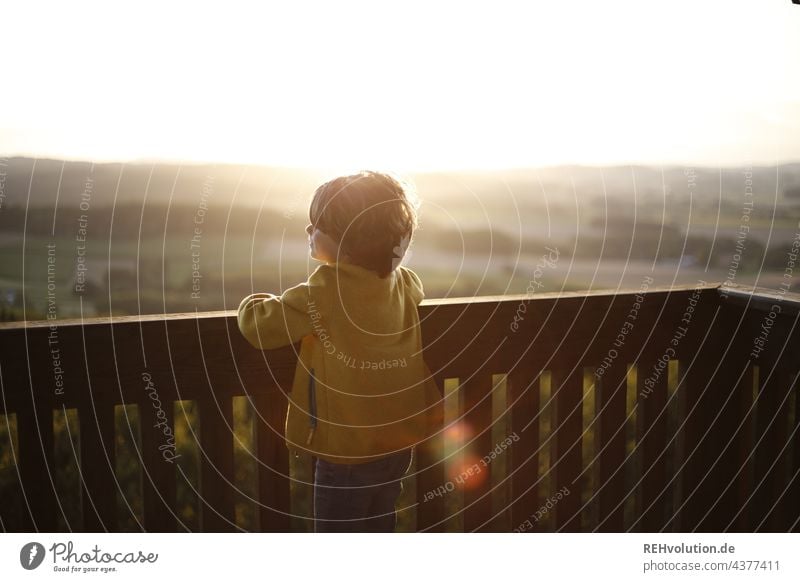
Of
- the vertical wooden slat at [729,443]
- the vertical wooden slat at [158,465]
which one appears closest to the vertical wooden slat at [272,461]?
the vertical wooden slat at [158,465]

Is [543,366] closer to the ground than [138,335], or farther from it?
closer to the ground

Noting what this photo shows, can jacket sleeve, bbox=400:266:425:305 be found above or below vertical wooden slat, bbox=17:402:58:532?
above

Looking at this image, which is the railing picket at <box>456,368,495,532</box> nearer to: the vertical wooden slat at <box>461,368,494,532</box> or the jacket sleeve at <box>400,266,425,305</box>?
the vertical wooden slat at <box>461,368,494,532</box>

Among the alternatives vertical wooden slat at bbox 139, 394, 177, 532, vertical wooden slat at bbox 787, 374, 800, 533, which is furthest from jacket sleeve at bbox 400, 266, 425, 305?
vertical wooden slat at bbox 787, 374, 800, 533

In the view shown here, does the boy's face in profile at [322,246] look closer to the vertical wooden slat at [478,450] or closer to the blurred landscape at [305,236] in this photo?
the blurred landscape at [305,236]

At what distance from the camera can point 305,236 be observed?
1303 millimetres

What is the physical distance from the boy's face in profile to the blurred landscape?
119 mm

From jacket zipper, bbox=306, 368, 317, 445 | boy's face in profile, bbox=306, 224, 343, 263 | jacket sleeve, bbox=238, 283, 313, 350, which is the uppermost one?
boy's face in profile, bbox=306, 224, 343, 263

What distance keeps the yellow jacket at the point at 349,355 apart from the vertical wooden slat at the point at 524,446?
0.79 ft

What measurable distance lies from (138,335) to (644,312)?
0.98m

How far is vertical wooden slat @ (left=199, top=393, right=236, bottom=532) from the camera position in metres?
1.23

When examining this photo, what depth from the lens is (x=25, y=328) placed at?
42.6 inches
